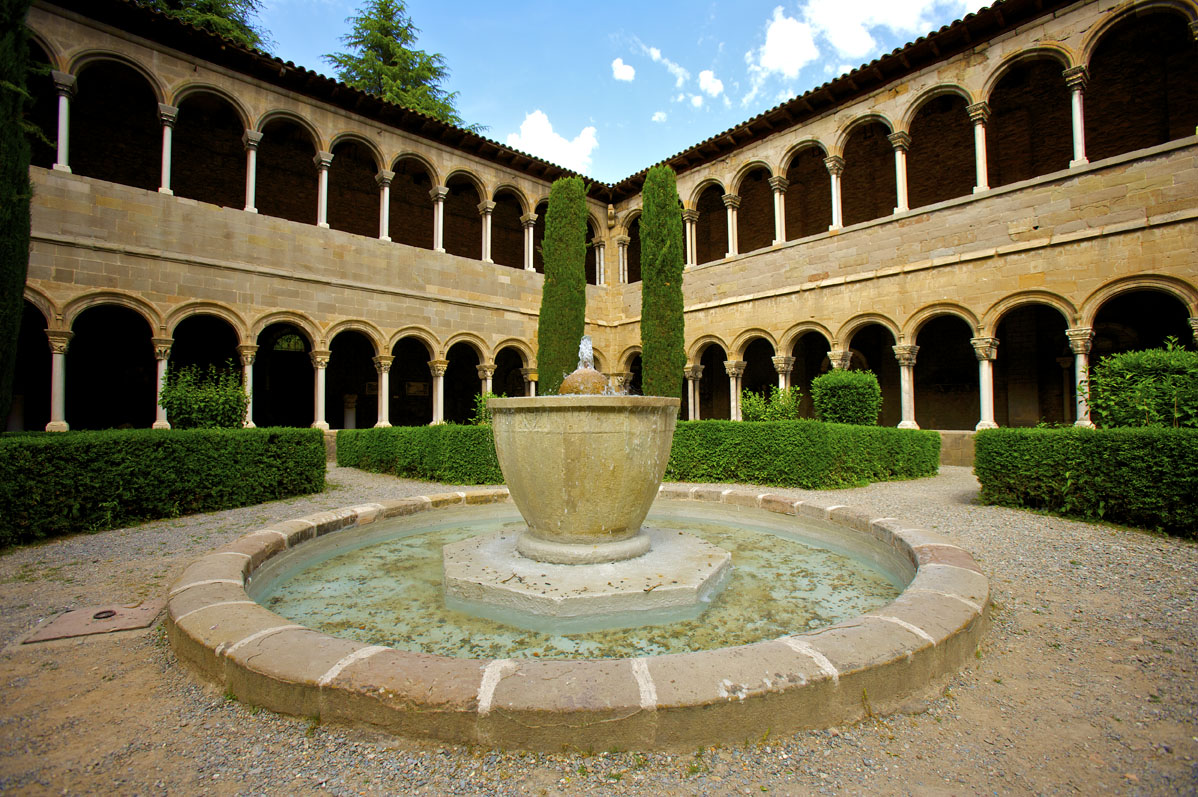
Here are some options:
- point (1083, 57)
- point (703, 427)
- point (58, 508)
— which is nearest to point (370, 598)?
point (58, 508)

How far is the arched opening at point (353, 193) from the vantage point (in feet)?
55.1

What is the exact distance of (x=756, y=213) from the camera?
18.9 meters

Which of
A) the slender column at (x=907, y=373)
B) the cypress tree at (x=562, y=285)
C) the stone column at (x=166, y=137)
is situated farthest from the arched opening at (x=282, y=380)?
the slender column at (x=907, y=373)

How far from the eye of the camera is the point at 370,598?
3551mm

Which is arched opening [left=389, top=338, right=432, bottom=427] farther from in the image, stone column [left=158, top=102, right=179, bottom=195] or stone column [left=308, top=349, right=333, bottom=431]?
stone column [left=158, top=102, right=179, bottom=195]

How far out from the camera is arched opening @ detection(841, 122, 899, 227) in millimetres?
16438

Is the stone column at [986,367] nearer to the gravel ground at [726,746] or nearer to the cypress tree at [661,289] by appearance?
the cypress tree at [661,289]

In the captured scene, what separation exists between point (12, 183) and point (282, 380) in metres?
10.3

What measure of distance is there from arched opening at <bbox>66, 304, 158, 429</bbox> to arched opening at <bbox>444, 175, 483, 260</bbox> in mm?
8461

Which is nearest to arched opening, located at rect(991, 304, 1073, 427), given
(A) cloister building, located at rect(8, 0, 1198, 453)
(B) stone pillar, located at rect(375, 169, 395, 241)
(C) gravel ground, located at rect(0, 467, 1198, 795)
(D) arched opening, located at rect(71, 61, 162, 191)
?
(A) cloister building, located at rect(8, 0, 1198, 453)

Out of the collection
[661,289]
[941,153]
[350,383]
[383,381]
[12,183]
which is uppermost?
[941,153]

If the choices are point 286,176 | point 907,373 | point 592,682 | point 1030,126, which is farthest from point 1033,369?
point 286,176

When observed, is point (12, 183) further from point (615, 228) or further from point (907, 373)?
point (907, 373)

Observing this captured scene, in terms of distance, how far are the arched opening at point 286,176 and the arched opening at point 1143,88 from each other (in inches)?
739
